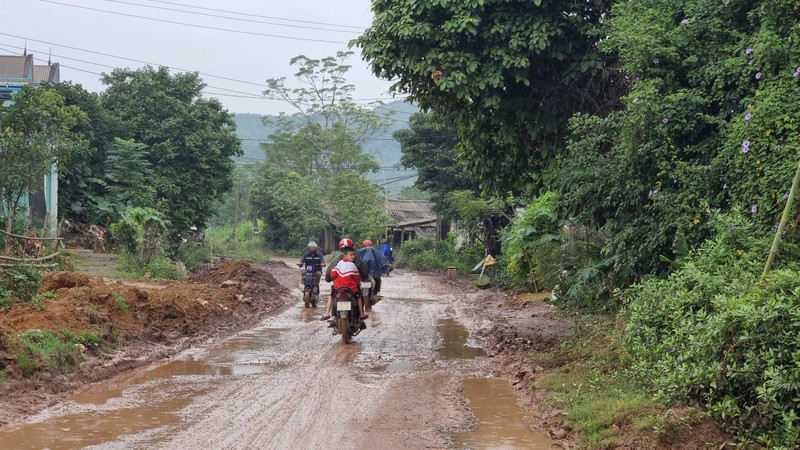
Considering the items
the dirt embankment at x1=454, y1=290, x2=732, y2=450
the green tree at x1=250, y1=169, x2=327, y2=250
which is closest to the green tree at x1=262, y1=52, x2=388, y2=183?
the green tree at x1=250, y1=169, x2=327, y2=250

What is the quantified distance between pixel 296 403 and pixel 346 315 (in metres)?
4.72

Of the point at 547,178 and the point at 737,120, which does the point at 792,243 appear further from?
the point at 547,178

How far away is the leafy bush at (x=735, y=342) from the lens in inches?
219

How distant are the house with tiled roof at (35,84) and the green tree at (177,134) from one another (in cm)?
293

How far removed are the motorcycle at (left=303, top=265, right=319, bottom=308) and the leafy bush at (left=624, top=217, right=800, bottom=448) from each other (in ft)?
40.4

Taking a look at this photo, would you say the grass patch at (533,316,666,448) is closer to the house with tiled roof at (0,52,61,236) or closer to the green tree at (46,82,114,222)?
the house with tiled roof at (0,52,61,236)

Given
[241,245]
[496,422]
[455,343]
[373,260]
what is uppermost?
[373,260]

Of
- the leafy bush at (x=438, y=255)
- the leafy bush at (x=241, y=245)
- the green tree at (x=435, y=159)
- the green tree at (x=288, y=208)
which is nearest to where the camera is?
the green tree at (x=435, y=159)

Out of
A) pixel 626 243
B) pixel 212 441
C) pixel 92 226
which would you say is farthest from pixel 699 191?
pixel 92 226

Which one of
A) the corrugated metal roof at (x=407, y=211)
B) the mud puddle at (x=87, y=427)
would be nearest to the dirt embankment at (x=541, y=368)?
the mud puddle at (x=87, y=427)

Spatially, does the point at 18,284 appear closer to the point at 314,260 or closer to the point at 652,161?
the point at 314,260

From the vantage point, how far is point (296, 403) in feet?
27.5

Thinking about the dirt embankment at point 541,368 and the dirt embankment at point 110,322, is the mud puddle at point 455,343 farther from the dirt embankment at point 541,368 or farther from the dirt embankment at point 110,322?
the dirt embankment at point 110,322

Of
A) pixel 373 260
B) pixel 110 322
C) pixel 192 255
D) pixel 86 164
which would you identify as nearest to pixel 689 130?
pixel 373 260
